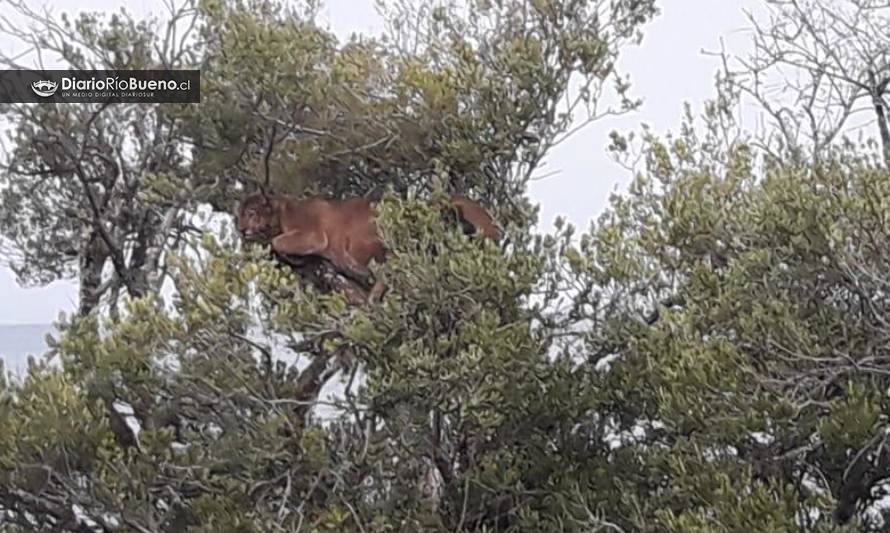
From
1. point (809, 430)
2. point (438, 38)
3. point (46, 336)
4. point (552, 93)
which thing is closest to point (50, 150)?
point (46, 336)

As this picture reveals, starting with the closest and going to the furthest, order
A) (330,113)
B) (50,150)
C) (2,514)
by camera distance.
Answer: (2,514), (330,113), (50,150)

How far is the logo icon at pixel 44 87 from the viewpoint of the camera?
312cm

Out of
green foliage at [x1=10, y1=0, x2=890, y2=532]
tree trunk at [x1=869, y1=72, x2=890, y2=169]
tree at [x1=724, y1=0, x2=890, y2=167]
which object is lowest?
green foliage at [x1=10, y1=0, x2=890, y2=532]

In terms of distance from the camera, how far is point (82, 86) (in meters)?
3.14

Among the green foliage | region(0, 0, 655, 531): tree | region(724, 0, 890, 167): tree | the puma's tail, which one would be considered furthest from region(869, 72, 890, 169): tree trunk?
the puma's tail

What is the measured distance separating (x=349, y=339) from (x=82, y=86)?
1394 mm

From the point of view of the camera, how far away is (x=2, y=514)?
2688mm

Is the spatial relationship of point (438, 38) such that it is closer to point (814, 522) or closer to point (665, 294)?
point (665, 294)

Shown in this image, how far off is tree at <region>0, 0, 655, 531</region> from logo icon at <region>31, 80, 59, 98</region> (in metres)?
0.19

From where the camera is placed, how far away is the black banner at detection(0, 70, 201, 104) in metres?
3.10

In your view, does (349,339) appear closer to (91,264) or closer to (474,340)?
(474,340)

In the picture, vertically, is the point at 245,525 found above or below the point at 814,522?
above

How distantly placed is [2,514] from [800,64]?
3.03 meters

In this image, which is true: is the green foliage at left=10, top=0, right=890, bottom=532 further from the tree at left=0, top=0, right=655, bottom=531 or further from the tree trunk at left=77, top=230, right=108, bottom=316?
the tree trunk at left=77, top=230, right=108, bottom=316
